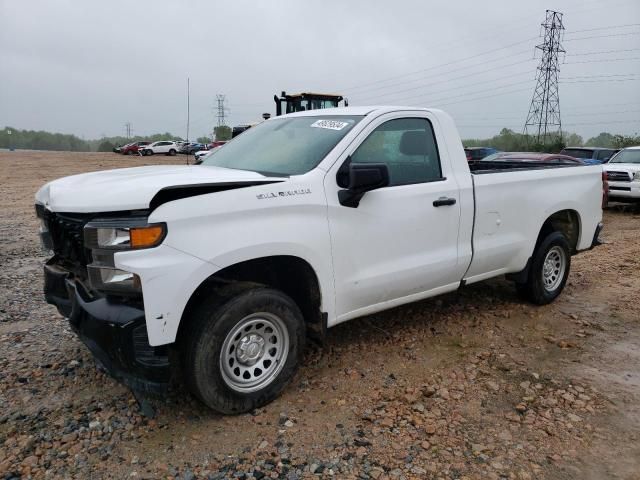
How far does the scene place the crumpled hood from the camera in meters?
2.81

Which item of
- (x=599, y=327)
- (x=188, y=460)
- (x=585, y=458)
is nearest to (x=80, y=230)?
(x=188, y=460)

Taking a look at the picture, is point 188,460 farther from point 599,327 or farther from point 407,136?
point 599,327

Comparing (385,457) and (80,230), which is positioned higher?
(80,230)

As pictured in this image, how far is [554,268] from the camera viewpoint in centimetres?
554

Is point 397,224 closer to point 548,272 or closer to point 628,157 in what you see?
point 548,272

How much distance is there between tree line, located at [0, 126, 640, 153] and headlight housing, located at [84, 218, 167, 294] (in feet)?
50.5

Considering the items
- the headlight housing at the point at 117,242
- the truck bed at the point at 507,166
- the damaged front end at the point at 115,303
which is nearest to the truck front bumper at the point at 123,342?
the damaged front end at the point at 115,303

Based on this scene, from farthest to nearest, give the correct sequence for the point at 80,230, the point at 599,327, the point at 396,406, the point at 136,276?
1. the point at 599,327
2. the point at 396,406
3. the point at 80,230
4. the point at 136,276

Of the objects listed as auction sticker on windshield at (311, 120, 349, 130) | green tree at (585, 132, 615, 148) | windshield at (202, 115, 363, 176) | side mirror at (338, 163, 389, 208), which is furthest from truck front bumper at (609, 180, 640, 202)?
green tree at (585, 132, 615, 148)

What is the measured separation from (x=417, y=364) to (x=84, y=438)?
233 centimetres

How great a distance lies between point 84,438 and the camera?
9.95 ft

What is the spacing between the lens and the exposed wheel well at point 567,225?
543 cm

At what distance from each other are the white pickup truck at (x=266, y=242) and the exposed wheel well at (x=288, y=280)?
1 centimetres

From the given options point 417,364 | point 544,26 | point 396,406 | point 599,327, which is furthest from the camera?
point 544,26
